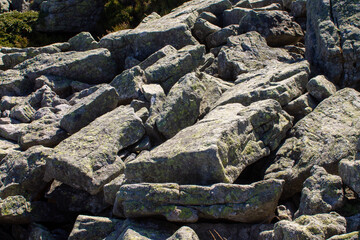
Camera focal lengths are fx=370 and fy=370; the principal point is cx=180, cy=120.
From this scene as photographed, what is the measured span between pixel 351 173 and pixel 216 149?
3.00 meters

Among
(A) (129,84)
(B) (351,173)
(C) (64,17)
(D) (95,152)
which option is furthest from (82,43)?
(B) (351,173)

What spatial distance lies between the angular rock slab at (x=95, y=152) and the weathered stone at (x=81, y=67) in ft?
20.5

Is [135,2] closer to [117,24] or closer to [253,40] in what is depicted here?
[117,24]

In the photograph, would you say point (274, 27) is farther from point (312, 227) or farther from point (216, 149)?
point (312, 227)

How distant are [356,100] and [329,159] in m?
2.87

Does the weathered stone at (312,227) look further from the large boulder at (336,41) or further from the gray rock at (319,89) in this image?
the large boulder at (336,41)

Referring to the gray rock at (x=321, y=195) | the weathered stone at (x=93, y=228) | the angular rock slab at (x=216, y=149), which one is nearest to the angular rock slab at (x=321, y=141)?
the angular rock slab at (x=216, y=149)

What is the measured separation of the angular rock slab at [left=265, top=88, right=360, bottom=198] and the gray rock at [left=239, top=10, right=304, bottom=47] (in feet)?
24.2

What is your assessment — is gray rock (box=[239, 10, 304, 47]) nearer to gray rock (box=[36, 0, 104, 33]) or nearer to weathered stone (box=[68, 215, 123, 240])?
weathered stone (box=[68, 215, 123, 240])

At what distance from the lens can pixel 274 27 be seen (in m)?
18.4

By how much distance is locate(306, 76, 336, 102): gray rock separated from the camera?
40.2ft

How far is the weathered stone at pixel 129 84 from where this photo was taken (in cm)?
1469

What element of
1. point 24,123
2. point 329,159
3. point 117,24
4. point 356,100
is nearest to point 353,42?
point 356,100

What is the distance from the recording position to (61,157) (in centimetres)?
1078
